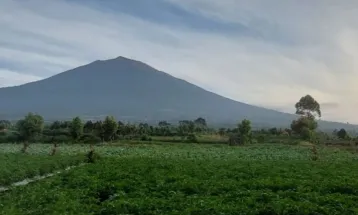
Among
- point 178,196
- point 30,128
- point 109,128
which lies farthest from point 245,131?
point 178,196

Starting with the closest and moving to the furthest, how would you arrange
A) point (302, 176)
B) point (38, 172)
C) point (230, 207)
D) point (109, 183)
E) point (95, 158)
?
point (230, 207), point (109, 183), point (302, 176), point (38, 172), point (95, 158)

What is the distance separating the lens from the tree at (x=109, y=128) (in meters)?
73.9

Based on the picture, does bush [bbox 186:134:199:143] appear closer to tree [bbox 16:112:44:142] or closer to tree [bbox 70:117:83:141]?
tree [bbox 70:117:83:141]

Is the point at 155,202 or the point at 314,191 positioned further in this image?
the point at 314,191

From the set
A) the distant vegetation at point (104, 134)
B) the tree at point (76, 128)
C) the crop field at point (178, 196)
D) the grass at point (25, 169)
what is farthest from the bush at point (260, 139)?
the crop field at point (178, 196)

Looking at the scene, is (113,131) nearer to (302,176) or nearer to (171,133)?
(171,133)

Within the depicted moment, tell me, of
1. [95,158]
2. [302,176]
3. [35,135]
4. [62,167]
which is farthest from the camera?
Result: [35,135]

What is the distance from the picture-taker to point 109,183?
19031mm

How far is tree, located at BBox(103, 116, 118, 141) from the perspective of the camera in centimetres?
7388

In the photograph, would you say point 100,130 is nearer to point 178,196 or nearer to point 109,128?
point 109,128

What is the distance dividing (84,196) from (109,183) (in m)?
2.79

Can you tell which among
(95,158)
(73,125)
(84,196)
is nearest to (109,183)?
(84,196)

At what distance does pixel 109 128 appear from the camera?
74.4 meters

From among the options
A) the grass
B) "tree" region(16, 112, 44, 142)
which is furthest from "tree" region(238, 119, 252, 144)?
the grass
